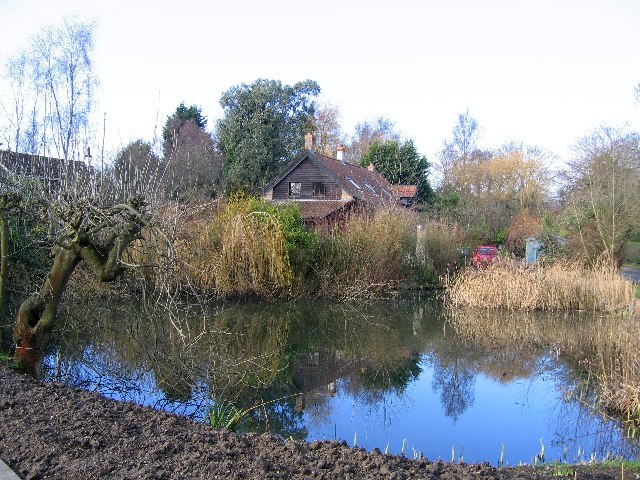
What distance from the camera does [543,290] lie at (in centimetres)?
1745

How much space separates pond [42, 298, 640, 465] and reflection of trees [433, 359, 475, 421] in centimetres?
4

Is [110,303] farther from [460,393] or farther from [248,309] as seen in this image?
[460,393]

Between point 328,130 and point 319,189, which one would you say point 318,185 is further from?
point 328,130

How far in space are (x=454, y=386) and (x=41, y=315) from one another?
655cm

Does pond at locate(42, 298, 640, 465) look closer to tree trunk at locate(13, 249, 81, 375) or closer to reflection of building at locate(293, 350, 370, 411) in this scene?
reflection of building at locate(293, 350, 370, 411)

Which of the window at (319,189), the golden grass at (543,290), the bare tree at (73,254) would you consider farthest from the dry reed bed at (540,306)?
the window at (319,189)

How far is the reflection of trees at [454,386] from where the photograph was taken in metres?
9.09

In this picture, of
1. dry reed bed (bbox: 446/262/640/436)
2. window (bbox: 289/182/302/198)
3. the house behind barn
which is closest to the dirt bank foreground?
dry reed bed (bbox: 446/262/640/436)

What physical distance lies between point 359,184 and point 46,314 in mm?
27236

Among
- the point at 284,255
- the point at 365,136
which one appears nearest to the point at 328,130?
the point at 365,136

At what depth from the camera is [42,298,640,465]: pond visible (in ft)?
24.5

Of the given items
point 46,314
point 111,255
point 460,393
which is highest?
point 111,255

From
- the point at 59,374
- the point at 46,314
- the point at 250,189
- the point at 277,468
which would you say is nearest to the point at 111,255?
the point at 46,314

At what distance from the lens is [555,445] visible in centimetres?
743
